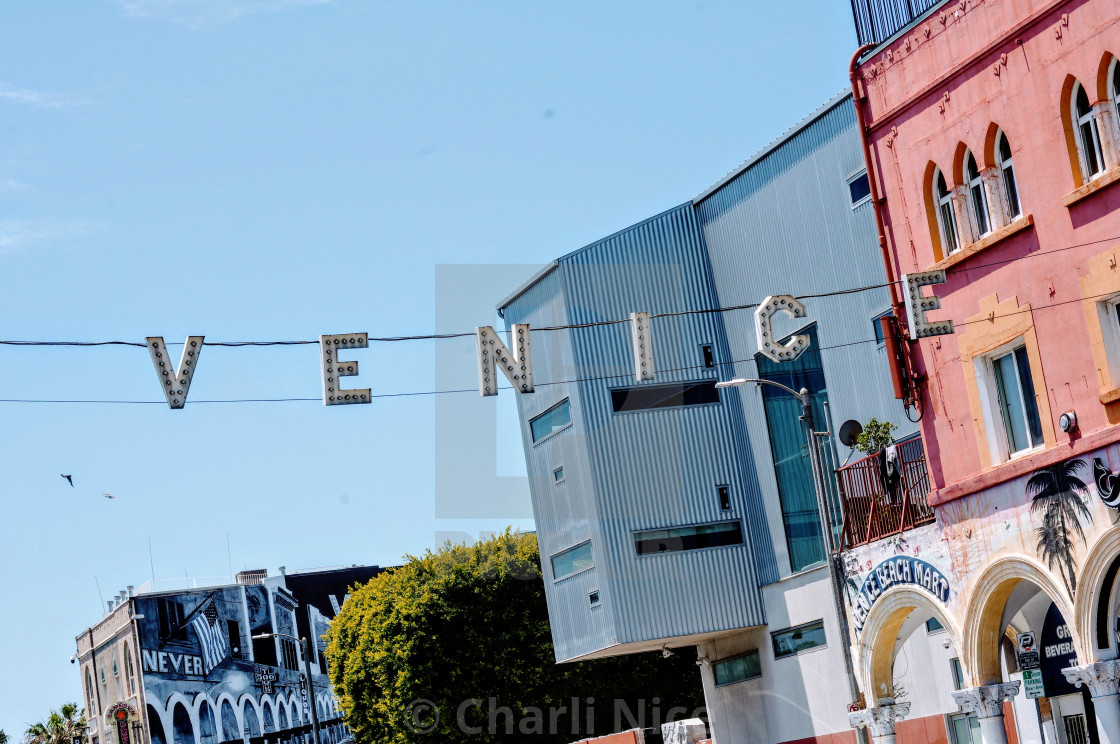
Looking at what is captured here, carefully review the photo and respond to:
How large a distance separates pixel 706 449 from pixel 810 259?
20.6 feet

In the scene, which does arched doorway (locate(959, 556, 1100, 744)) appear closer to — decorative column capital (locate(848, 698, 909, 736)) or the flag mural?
decorative column capital (locate(848, 698, 909, 736))

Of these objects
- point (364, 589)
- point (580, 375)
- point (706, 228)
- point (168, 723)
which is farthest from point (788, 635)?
point (168, 723)

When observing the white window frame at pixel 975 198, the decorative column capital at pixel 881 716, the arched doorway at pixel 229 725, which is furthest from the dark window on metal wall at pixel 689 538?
the arched doorway at pixel 229 725

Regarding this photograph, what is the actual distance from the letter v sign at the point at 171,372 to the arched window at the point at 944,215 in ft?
39.5

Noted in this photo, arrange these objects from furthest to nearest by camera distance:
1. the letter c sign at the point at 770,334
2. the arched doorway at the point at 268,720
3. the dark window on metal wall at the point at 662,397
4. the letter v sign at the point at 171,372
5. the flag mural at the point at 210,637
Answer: the arched doorway at the point at 268,720
the flag mural at the point at 210,637
the dark window on metal wall at the point at 662,397
the letter c sign at the point at 770,334
the letter v sign at the point at 171,372

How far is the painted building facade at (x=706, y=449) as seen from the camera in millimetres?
34625

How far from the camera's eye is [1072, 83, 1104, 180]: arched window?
1916 cm

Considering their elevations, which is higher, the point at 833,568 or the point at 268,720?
the point at 833,568

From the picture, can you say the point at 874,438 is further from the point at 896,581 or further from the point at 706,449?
the point at 706,449

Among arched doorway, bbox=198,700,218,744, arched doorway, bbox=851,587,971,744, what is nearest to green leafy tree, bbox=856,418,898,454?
arched doorway, bbox=851,587,971,744

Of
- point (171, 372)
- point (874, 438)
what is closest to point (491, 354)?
point (171, 372)

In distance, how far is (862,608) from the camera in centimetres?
2386

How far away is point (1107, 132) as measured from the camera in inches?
739

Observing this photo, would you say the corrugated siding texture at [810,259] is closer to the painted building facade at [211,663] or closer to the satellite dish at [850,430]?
the satellite dish at [850,430]
